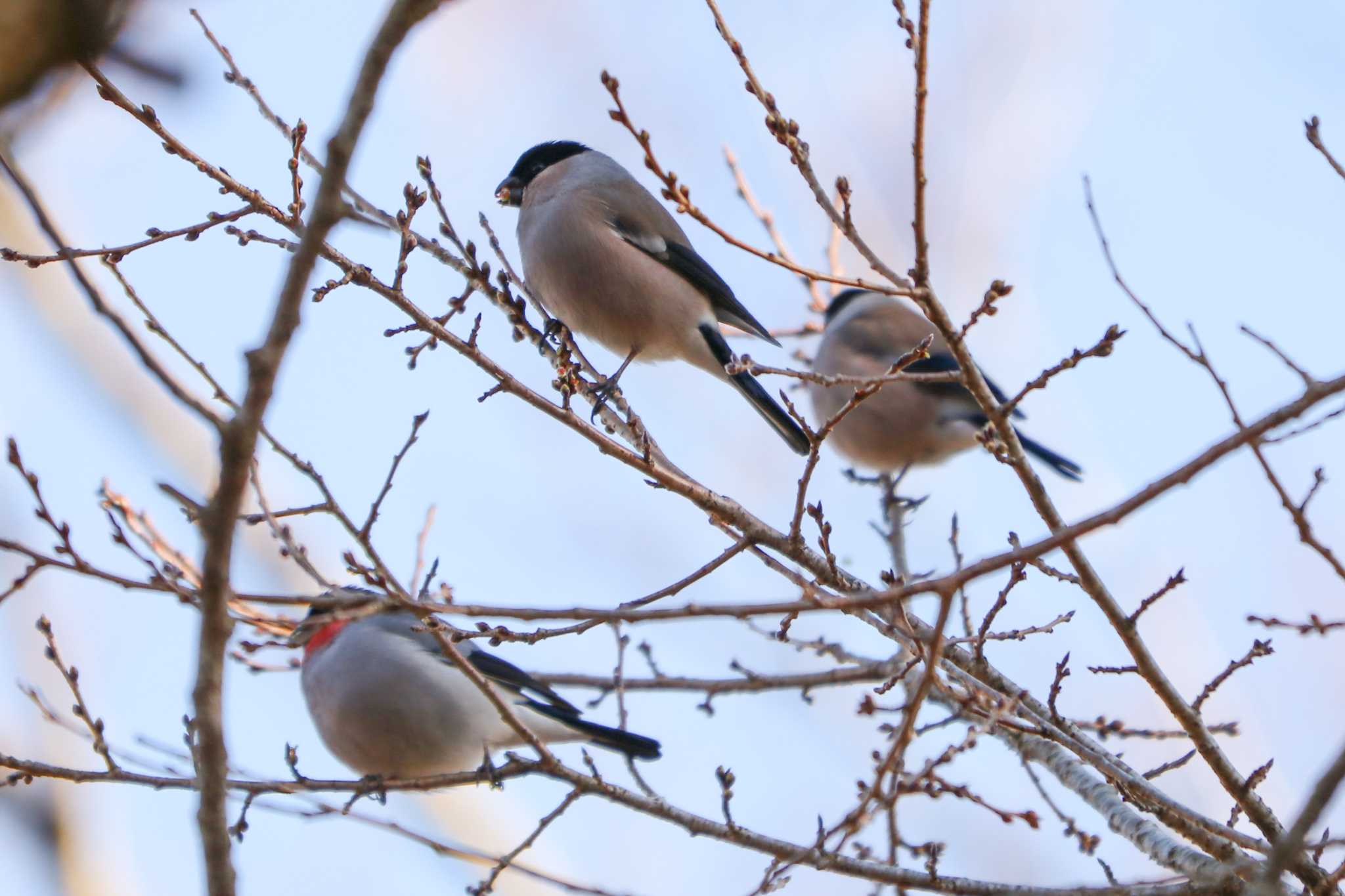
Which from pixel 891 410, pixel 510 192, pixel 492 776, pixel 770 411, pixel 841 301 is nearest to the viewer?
pixel 492 776

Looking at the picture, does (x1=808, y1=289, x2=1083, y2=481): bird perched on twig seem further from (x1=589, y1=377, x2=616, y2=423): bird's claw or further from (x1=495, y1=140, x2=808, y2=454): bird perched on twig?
(x1=589, y1=377, x2=616, y2=423): bird's claw

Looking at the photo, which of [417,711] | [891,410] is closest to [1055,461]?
[891,410]

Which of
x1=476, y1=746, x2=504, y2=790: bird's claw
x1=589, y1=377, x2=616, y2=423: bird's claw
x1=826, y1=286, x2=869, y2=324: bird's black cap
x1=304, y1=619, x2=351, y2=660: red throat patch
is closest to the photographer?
x1=476, y1=746, x2=504, y2=790: bird's claw

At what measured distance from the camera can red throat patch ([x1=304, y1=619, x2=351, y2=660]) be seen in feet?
15.2

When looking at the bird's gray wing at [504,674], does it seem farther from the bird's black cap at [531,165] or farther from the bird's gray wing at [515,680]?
the bird's black cap at [531,165]

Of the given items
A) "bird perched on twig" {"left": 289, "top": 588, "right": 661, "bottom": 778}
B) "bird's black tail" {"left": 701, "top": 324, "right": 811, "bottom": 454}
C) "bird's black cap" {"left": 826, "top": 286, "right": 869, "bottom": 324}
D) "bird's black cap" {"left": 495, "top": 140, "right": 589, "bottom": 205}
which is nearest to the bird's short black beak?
"bird's black cap" {"left": 495, "top": 140, "right": 589, "bottom": 205}

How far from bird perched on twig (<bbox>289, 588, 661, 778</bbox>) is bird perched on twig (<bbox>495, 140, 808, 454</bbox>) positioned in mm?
1141

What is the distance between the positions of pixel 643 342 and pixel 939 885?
242cm

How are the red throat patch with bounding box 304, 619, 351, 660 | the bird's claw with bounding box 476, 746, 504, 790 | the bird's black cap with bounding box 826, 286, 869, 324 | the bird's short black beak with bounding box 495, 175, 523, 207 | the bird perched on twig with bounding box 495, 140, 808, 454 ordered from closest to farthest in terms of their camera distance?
the bird's claw with bounding box 476, 746, 504, 790 → the bird perched on twig with bounding box 495, 140, 808, 454 → the red throat patch with bounding box 304, 619, 351, 660 → the bird's short black beak with bounding box 495, 175, 523, 207 → the bird's black cap with bounding box 826, 286, 869, 324

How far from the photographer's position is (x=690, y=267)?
4781 mm

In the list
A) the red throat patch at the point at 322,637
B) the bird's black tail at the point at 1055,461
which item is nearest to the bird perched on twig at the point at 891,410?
the bird's black tail at the point at 1055,461

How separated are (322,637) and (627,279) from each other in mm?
1712

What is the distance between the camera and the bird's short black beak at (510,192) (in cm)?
511

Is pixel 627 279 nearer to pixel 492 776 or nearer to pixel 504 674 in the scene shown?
pixel 504 674
